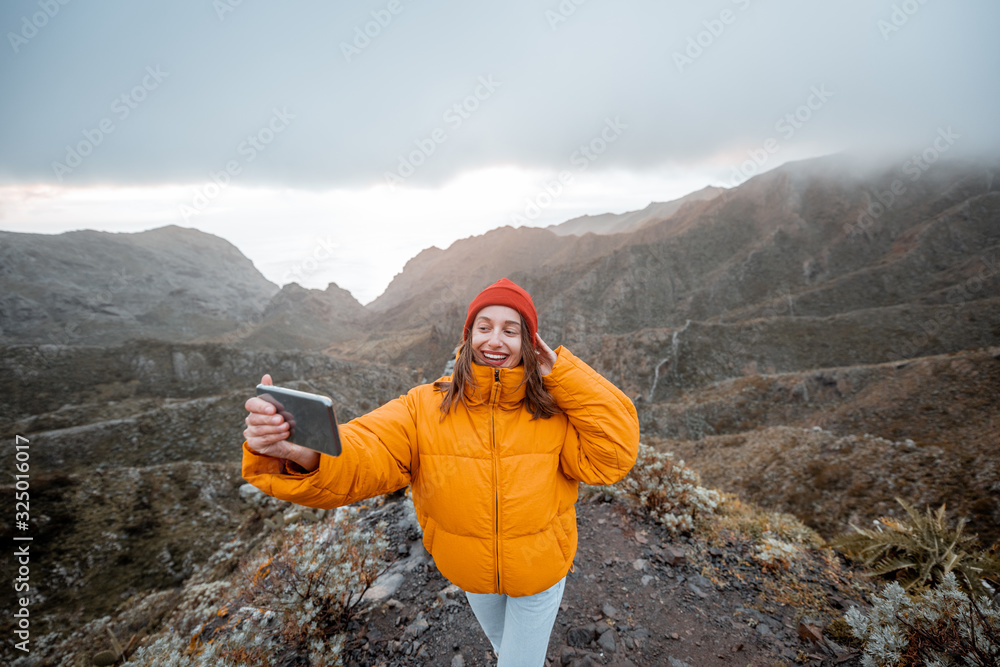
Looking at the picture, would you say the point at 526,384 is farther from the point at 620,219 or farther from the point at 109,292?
the point at 620,219

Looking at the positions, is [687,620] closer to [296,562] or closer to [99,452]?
[296,562]

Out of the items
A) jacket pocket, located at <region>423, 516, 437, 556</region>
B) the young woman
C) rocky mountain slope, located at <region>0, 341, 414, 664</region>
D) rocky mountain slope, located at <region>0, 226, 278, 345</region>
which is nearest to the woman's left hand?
the young woman

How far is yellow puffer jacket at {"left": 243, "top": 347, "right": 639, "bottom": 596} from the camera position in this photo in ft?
6.77

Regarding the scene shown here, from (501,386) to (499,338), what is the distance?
0.93ft

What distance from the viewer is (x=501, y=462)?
210 cm

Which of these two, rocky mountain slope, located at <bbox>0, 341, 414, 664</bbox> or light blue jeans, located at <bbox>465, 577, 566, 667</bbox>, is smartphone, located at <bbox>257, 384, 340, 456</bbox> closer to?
light blue jeans, located at <bbox>465, 577, 566, 667</bbox>

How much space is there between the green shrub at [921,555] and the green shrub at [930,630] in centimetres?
182

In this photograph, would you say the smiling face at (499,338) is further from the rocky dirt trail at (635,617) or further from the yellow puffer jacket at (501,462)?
the rocky dirt trail at (635,617)

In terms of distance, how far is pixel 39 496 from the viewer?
9.84m

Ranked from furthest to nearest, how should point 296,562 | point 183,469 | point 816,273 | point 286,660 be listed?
point 816,273, point 183,469, point 296,562, point 286,660

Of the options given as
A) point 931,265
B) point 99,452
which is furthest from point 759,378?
point 931,265

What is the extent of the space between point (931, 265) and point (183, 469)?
7702 cm

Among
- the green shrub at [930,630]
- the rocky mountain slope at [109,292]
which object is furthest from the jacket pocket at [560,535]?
the rocky mountain slope at [109,292]

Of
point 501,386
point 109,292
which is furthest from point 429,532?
point 109,292
